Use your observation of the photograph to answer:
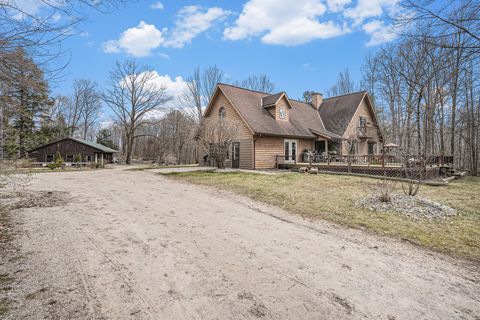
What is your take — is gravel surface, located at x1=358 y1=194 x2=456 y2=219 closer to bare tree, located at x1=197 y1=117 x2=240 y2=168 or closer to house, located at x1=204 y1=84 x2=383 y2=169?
bare tree, located at x1=197 y1=117 x2=240 y2=168

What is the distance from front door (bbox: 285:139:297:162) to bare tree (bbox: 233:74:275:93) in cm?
2013

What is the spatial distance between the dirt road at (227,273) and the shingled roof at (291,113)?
12.7 metres

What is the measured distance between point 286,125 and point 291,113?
8.47 feet

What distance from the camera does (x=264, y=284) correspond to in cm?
275

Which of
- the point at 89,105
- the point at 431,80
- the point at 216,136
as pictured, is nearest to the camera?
the point at 216,136

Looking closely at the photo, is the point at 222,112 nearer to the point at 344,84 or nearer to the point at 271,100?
the point at 271,100

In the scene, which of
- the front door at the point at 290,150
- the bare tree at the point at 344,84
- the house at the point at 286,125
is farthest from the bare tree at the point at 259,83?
the front door at the point at 290,150

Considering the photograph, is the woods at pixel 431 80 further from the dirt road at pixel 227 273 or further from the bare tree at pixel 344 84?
the bare tree at pixel 344 84

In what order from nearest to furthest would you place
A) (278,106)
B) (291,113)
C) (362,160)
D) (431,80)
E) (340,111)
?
1. (362,160)
2. (431,80)
3. (278,106)
4. (291,113)
5. (340,111)

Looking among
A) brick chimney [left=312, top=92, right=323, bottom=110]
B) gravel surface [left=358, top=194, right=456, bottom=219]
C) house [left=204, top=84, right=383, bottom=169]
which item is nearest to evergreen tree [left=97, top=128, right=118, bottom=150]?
house [left=204, top=84, right=383, bottom=169]

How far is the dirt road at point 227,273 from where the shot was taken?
232cm

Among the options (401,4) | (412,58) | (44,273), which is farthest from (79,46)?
(412,58)

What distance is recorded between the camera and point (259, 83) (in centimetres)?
3791

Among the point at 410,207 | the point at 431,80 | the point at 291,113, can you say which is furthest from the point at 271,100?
the point at 410,207
